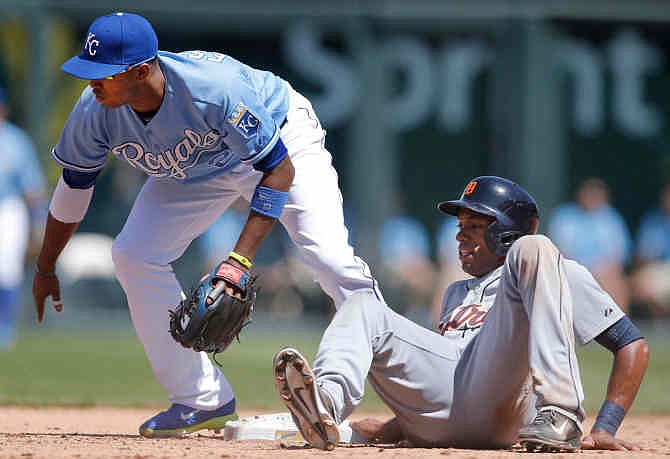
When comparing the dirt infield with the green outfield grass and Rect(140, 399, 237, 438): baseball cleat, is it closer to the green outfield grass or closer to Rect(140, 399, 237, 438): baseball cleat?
Rect(140, 399, 237, 438): baseball cleat

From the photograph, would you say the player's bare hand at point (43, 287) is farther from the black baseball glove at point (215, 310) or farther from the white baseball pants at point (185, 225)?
the black baseball glove at point (215, 310)

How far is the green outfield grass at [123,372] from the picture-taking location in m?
6.75

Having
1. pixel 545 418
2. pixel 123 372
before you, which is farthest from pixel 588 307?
pixel 123 372

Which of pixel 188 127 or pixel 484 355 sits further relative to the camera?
pixel 188 127

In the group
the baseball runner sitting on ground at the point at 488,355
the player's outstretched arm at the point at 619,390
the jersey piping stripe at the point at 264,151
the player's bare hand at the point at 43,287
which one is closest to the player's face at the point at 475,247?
the baseball runner sitting on ground at the point at 488,355

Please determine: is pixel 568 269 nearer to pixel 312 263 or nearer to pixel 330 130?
pixel 312 263

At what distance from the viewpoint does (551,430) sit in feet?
11.2

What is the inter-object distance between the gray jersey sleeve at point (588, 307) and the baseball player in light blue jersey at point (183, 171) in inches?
32.5

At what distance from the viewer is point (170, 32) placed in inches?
608

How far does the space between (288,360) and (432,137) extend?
42.9 feet

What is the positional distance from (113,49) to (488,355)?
5.11 ft

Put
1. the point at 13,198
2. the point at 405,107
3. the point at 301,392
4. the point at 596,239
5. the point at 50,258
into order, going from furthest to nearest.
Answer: the point at 405,107, the point at 596,239, the point at 13,198, the point at 50,258, the point at 301,392

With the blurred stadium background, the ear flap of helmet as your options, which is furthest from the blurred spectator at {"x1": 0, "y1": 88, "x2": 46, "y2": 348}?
the ear flap of helmet

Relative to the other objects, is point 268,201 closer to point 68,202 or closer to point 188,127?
point 188,127
